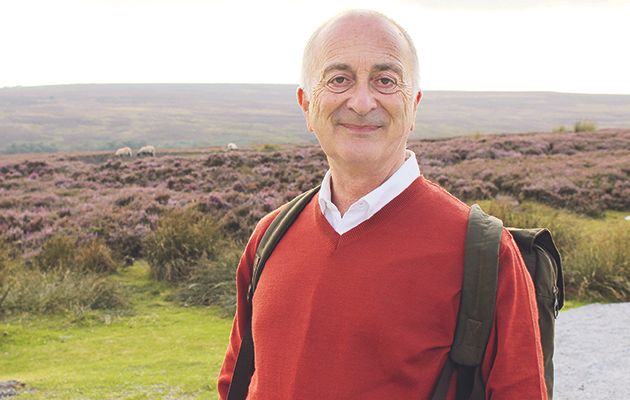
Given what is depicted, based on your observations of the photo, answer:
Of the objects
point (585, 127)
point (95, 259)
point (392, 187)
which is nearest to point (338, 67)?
point (392, 187)

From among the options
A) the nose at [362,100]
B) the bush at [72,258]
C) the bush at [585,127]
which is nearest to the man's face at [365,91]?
the nose at [362,100]

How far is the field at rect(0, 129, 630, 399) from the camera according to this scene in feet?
20.1

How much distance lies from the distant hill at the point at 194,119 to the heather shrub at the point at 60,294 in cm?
8043

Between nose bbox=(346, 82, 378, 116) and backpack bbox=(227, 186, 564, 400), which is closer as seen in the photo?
backpack bbox=(227, 186, 564, 400)

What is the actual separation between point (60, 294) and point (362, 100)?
23.4ft

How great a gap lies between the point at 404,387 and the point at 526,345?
378mm

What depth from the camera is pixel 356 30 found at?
205cm

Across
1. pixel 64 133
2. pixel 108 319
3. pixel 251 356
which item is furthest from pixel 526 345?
pixel 64 133

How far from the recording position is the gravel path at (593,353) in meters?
5.07

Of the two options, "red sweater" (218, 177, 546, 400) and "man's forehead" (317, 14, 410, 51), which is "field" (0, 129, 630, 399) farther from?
"man's forehead" (317, 14, 410, 51)

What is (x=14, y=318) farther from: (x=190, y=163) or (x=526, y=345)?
(x=190, y=163)

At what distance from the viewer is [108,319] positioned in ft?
25.7

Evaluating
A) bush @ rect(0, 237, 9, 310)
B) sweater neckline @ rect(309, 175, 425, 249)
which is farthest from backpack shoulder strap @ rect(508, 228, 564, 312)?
bush @ rect(0, 237, 9, 310)

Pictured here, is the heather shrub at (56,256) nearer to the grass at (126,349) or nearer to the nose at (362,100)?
the grass at (126,349)
